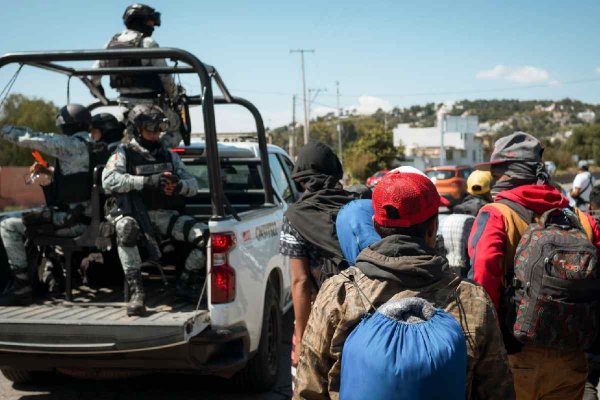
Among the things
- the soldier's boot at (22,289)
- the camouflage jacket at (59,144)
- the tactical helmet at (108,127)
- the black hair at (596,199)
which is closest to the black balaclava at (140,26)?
the tactical helmet at (108,127)

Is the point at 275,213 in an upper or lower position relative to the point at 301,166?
lower

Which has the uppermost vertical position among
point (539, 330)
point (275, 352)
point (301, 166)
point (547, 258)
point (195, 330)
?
point (301, 166)

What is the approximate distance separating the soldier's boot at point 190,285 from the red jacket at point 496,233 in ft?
8.73

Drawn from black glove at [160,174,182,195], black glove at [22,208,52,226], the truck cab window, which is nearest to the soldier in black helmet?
black glove at [22,208,52,226]

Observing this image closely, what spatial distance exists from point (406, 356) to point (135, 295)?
3.47 m

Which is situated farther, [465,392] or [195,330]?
[195,330]

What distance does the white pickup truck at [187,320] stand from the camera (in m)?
4.24

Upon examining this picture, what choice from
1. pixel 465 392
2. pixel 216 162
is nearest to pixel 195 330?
pixel 216 162

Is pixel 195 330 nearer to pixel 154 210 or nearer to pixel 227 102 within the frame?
pixel 154 210

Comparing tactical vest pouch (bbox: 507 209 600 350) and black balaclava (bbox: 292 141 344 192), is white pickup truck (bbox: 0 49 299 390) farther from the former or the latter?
tactical vest pouch (bbox: 507 209 600 350)

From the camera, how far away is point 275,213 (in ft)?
19.2

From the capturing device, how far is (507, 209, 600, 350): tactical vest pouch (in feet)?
9.13

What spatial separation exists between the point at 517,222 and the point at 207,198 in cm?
411

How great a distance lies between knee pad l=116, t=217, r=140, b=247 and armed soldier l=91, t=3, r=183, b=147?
5.11ft
